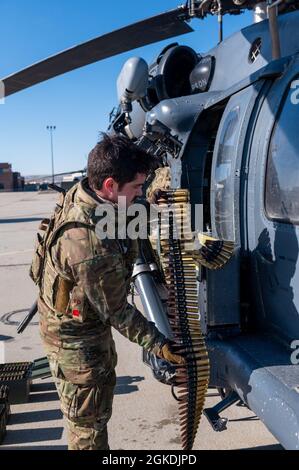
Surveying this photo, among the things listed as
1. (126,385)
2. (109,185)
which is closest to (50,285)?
(109,185)

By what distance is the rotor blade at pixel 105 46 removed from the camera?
15.9 feet

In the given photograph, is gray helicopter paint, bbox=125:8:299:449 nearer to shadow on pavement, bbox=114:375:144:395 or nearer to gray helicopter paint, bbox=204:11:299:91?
gray helicopter paint, bbox=204:11:299:91

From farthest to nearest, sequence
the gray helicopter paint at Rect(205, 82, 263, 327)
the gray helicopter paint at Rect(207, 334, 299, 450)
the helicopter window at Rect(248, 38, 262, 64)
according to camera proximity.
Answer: the helicopter window at Rect(248, 38, 262, 64) < the gray helicopter paint at Rect(205, 82, 263, 327) < the gray helicopter paint at Rect(207, 334, 299, 450)

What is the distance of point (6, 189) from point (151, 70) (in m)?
75.8

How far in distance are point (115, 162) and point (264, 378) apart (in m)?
1.37

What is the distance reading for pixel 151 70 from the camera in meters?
5.71

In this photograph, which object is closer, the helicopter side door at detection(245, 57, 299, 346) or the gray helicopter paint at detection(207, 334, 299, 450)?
the gray helicopter paint at detection(207, 334, 299, 450)

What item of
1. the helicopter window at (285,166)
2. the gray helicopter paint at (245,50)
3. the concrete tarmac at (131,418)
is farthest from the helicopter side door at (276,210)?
the concrete tarmac at (131,418)

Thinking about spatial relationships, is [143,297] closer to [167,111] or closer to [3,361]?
[167,111]

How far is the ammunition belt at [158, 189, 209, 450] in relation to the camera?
99.7 inches

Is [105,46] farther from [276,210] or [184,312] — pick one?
[184,312]

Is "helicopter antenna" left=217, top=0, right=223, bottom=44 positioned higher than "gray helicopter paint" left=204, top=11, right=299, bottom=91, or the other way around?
"helicopter antenna" left=217, top=0, right=223, bottom=44

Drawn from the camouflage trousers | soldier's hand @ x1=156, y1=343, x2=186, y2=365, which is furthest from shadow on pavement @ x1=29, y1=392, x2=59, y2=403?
soldier's hand @ x1=156, y1=343, x2=186, y2=365

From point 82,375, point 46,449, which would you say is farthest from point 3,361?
point 82,375
